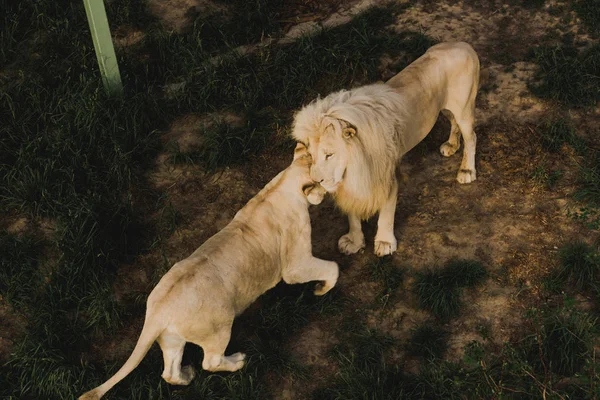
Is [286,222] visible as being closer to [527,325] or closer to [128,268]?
[128,268]

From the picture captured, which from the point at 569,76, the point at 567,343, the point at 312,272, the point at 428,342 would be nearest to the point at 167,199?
the point at 312,272

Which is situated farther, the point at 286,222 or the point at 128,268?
the point at 128,268

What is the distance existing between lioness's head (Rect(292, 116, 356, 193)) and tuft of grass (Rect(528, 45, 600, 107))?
303 centimetres

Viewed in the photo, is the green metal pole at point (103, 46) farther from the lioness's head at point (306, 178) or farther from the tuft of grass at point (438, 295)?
the tuft of grass at point (438, 295)

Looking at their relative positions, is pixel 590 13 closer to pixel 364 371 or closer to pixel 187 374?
pixel 364 371

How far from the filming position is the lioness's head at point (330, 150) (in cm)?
471

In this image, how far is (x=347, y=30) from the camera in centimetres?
759

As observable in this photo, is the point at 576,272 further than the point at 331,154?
Yes

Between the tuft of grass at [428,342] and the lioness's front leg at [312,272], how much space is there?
71cm

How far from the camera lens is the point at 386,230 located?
5.70 m

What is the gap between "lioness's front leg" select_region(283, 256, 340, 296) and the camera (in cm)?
512

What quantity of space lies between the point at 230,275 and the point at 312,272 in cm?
80

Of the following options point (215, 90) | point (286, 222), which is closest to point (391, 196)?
point (286, 222)

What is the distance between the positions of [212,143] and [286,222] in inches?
74.2
